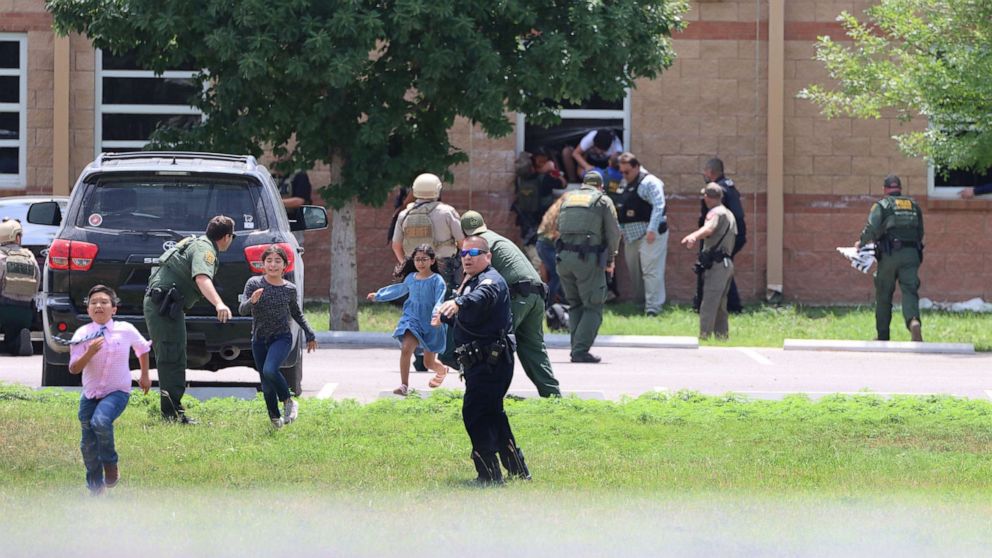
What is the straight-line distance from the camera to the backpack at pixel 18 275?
50.9 ft

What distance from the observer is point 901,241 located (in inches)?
719

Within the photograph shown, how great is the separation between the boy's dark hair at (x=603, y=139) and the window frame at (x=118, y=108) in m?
5.57

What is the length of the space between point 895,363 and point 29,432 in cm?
911

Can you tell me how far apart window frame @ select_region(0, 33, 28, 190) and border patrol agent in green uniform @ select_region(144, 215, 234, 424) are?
1371 cm

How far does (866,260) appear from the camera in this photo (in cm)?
1894

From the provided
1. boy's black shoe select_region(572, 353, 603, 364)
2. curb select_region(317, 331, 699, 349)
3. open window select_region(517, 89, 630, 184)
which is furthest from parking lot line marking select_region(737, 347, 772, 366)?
open window select_region(517, 89, 630, 184)

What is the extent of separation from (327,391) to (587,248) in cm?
316

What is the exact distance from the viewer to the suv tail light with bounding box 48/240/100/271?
11938mm

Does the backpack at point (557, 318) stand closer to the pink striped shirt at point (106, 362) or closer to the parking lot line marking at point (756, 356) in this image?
the parking lot line marking at point (756, 356)

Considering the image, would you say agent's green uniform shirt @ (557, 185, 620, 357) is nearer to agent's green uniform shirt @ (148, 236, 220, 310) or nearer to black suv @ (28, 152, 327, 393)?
black suv @ (28, 152, 327, 393)

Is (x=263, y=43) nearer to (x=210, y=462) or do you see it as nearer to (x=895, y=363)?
(x=895, y=363)

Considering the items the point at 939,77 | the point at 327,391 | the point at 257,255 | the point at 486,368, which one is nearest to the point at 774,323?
the point at 939,77

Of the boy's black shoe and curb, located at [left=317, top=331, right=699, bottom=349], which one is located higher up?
curb, located at [left=317, top=331, right=699, bottom=349]

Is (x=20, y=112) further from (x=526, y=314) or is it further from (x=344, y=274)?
(x=526, y=314)
